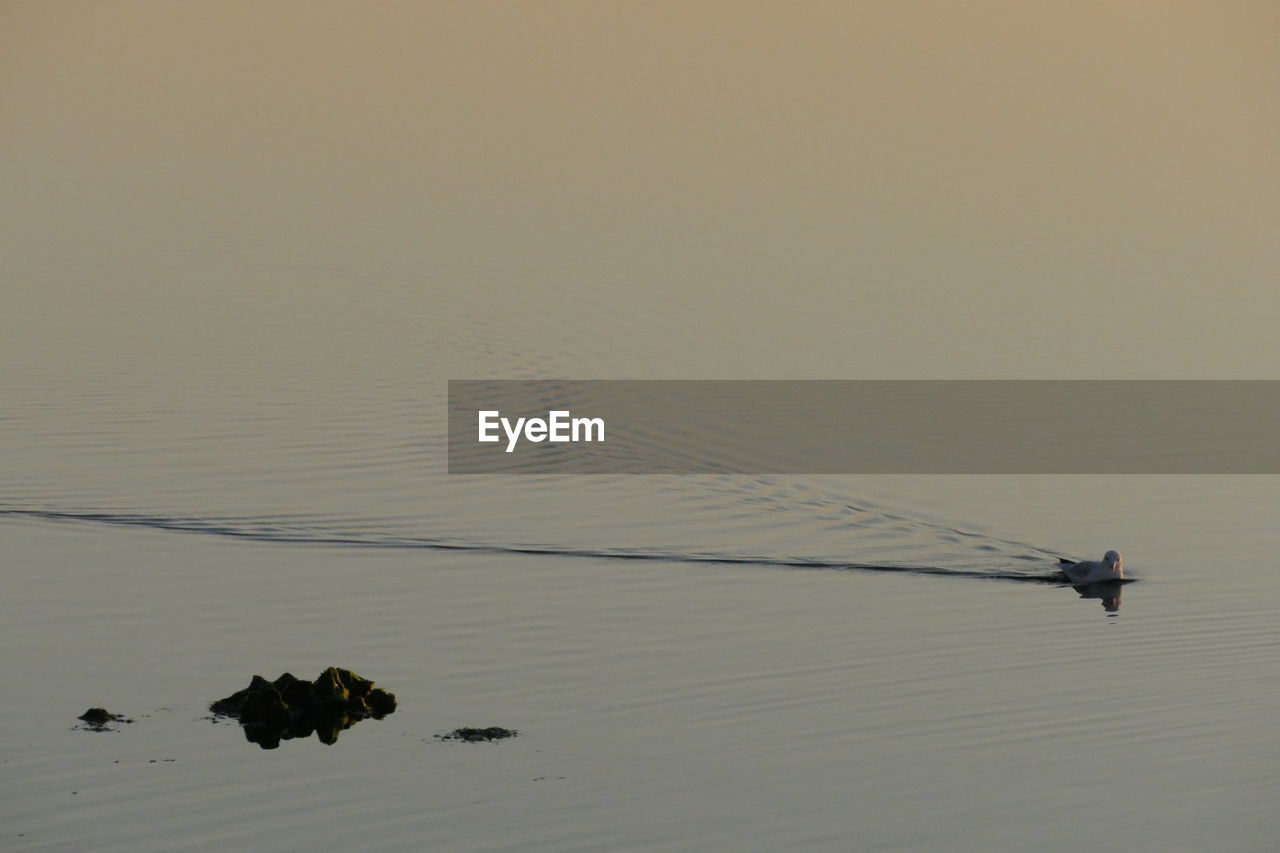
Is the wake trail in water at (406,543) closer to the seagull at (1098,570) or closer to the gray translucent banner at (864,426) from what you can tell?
the seagull at (1098,570)

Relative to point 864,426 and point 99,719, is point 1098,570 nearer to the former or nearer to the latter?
point 864,426

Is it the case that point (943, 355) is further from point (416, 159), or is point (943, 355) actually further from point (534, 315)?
point (416, 159)

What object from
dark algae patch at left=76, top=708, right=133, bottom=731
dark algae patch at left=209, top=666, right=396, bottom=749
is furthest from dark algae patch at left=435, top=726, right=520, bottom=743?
dark algae patch at left=76, top=708, right=133, bottom=731

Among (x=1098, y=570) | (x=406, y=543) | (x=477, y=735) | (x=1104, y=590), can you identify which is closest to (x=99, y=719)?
(x=477, y=735)

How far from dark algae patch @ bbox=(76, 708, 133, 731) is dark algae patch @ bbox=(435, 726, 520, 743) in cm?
360

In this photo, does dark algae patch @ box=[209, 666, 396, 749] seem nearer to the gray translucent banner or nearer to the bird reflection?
the bird reflection

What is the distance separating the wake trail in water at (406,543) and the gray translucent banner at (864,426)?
484 centimetres

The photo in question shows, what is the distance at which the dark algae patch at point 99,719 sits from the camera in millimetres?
22609

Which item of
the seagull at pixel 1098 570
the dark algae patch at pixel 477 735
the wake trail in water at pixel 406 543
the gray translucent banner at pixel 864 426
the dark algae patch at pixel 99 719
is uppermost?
the gray translucent banner at pixel 864 426

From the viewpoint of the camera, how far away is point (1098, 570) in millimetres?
30250

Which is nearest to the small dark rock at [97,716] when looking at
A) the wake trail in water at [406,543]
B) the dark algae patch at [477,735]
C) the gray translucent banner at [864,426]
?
the dark algae patch at [477,735]

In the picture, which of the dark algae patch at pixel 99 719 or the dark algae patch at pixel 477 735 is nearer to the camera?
→ the dark algae patch at pixel 99 719

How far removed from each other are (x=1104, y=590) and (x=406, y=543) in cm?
1057

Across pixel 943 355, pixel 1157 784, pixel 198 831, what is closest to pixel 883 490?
pixel 943 355
